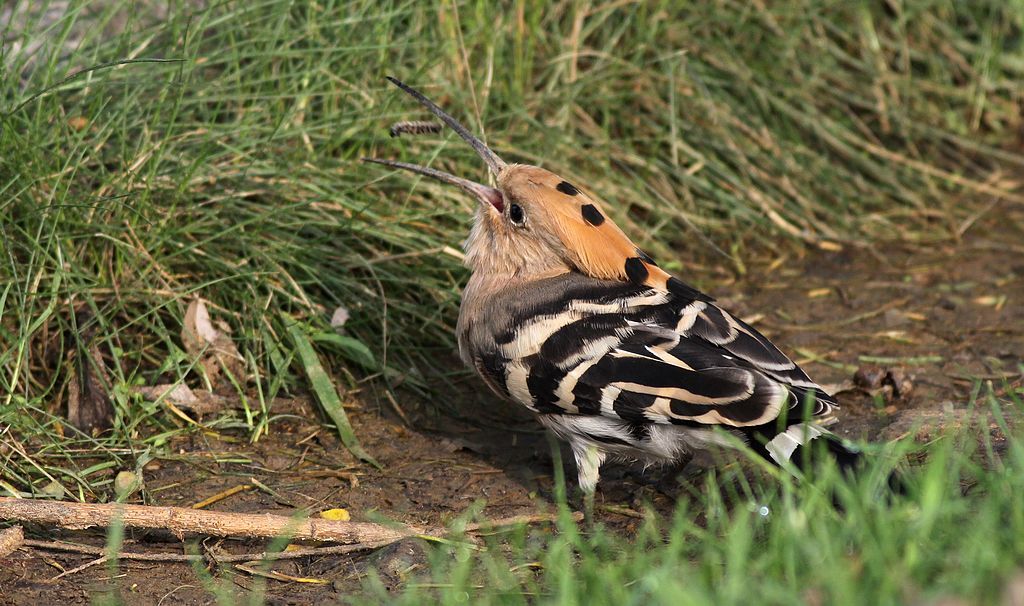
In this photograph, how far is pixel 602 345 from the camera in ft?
11.6

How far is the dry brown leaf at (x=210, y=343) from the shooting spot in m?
4.21

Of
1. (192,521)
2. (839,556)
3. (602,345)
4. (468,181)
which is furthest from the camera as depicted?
(468,181)

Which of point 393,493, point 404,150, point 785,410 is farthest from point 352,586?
point 404,150

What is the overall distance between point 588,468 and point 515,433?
0.63m

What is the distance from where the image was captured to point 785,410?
3.22 meters

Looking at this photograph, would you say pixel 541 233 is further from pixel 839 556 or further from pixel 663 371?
pixel 839 556

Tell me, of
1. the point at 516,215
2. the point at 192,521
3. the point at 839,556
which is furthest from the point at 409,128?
the point at 839,556

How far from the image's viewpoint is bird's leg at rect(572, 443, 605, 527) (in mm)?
3703

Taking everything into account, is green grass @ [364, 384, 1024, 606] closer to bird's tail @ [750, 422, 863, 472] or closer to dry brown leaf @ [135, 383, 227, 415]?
bird's tail @ [750, 422, 863, 472]

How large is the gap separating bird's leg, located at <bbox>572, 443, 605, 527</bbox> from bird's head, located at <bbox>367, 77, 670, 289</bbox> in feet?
1.78

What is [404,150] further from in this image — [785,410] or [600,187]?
[785,410]

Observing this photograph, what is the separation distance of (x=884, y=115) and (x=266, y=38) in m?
3.10

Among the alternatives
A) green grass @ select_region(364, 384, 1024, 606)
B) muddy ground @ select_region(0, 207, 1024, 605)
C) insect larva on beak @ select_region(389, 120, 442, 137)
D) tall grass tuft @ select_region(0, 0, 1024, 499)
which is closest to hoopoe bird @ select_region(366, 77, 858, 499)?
insect larva on beak @ select_region(389, 120, 442, 137)

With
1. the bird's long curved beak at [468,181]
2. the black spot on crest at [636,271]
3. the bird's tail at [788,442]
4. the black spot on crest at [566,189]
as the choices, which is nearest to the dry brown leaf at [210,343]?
the bird's long curved beak at [468,181]
